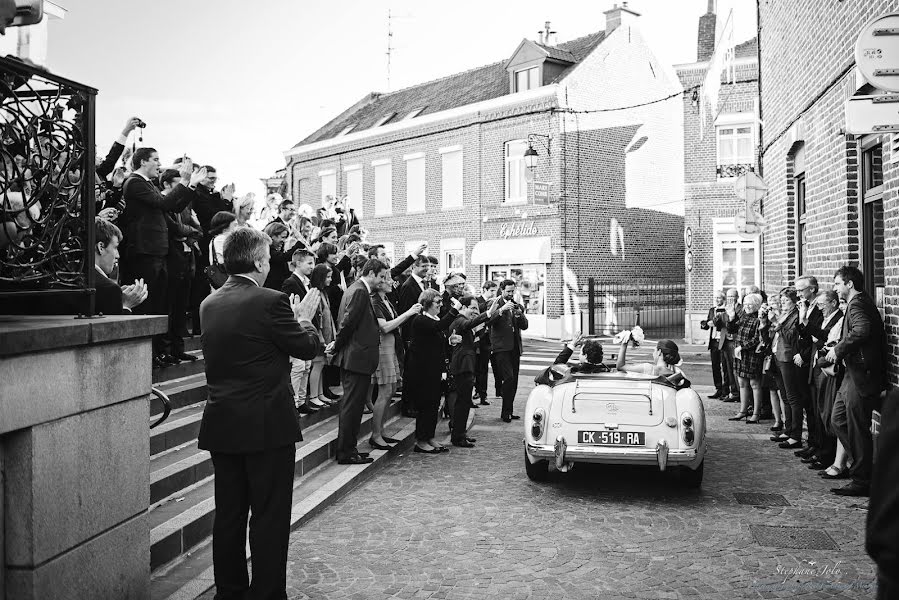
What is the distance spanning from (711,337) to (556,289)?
516 inches

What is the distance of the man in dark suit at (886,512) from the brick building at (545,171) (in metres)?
23.1

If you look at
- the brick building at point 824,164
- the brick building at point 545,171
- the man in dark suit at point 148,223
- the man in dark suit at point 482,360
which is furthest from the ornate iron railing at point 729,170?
the man in dark suit at point 148,223

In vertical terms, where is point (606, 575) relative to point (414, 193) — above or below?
below

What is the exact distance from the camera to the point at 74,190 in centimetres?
419

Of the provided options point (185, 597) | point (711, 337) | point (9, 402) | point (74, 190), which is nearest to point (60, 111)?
point (74, 190)

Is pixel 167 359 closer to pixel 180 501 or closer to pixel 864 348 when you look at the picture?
pixel 180 501

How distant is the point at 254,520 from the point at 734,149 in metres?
23.4

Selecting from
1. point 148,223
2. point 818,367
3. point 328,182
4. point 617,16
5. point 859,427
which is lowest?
point 859,427

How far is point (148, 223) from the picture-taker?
24.1ft

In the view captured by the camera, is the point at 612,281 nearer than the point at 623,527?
No

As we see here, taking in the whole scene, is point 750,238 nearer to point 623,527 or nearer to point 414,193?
point 414,193

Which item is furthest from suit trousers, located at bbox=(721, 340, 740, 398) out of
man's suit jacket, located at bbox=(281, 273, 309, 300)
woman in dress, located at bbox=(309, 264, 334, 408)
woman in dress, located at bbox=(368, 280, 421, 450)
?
man's suit jacket, located at bbox=(281, 273, 309, 300)

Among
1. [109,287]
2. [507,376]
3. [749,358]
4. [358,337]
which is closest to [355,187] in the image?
[507,376]

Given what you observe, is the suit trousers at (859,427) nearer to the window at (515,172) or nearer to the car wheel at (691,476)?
the car wheel at (691,476)
